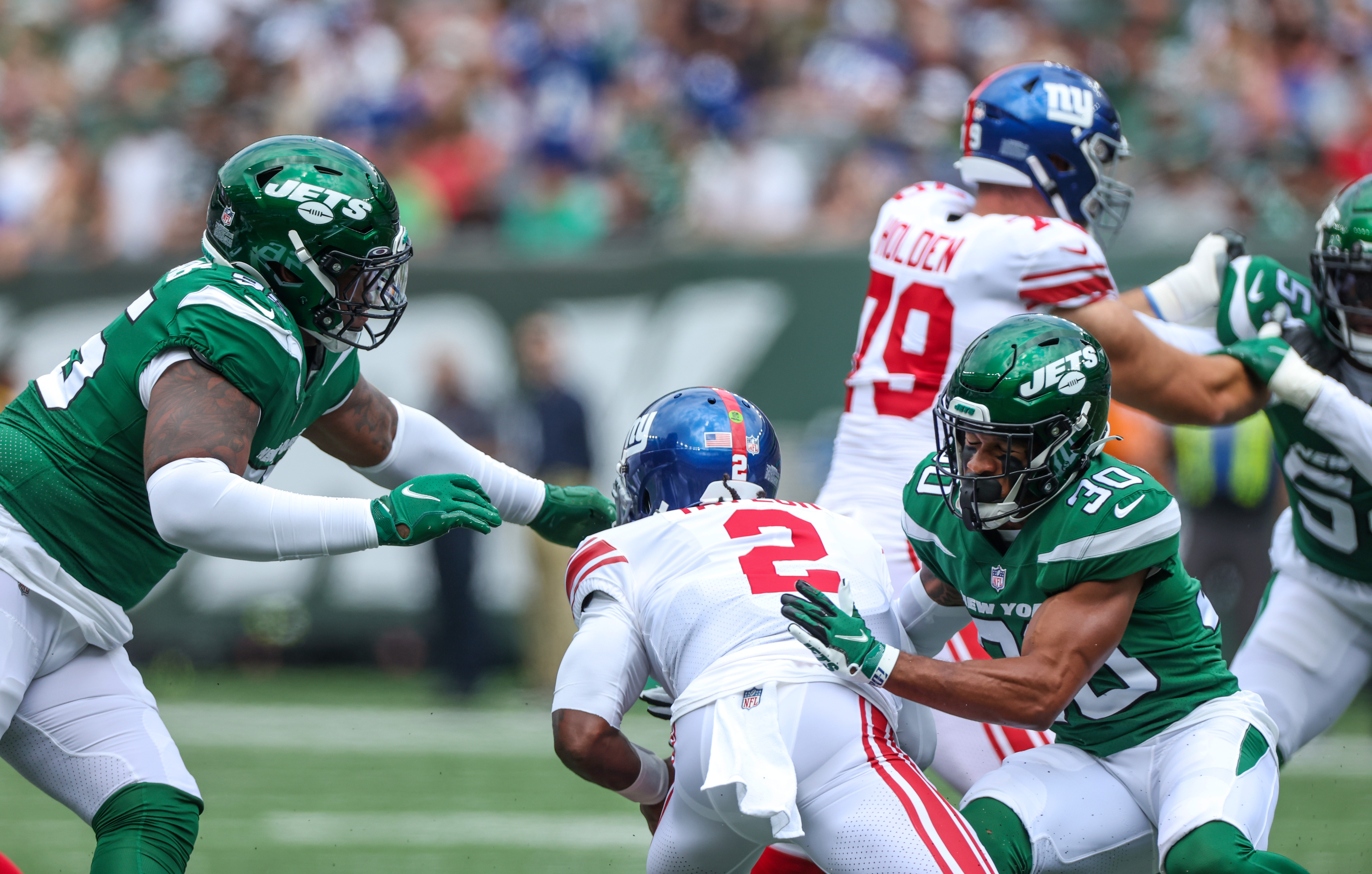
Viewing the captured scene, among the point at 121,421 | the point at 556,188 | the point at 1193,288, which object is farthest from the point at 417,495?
the point at 556,188

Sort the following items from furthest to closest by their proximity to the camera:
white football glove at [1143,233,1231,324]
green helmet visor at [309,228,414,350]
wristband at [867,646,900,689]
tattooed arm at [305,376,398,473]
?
white football glove at [1143,233,1231,324] < tattooed arm at [305,376,398,473] < green helmet visor at [309,228,414,350] < wristband at [867,646,900,689]

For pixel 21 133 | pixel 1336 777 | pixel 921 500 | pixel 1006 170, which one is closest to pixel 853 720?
pixel 921 500

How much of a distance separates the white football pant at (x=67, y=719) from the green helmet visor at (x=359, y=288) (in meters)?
0.87

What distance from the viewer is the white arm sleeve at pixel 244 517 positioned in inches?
124

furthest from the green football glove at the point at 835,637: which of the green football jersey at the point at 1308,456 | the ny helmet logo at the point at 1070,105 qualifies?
the green football jersey at the point at 1308,456

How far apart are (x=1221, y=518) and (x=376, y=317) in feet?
20.6

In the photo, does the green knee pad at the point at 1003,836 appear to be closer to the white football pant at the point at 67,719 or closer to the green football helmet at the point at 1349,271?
the white football pant at the point at 67,719

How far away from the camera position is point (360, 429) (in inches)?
165

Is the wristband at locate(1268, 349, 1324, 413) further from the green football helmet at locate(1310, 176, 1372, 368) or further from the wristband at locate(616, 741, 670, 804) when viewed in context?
the wristband at locate(616, 741, 670, 804)

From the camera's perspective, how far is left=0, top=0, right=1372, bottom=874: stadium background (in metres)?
9.44

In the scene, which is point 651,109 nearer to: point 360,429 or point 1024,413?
point 360,429

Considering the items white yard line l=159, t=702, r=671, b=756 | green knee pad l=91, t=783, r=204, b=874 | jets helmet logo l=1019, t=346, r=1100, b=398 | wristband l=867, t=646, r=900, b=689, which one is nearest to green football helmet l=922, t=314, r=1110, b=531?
jets helmet logo l=1019, t=346, r=1100, b=398

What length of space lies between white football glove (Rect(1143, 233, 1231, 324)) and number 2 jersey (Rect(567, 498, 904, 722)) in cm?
175

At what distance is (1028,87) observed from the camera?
14.7ft
